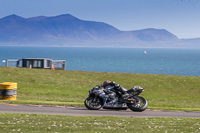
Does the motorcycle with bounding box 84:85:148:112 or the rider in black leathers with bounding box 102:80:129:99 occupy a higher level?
the rider in black leathers with bounding box 102:80:129:99

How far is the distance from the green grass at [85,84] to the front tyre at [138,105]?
755 centimetres

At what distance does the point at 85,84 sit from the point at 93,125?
1916 centimetres

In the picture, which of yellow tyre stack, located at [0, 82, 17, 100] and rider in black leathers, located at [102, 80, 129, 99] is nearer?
rider in black leathers, located at [102, 80, 129, 99]

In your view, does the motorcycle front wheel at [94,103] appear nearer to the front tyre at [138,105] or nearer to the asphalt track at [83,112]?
the asphalt track at [83,112]

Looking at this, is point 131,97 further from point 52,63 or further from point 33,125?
point 52,63

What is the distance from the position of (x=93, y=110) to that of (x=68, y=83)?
1448cm

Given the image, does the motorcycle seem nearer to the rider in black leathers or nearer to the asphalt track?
the rider in black leathers

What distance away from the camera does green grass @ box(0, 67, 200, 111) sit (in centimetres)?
2530

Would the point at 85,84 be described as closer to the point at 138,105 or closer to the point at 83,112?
the point at 138,105

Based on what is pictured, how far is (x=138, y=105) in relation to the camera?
1650 centimetres

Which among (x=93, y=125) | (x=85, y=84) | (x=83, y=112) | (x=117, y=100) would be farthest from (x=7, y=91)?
(x=85, y=84)

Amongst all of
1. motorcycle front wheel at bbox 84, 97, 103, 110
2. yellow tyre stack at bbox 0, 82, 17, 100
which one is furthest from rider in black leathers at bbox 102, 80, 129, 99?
yellow tyre stack at bbox 0, 82, 17, 100

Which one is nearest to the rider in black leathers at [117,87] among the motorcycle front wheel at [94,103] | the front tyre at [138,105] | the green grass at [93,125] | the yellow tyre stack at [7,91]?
the front tyre at [138,105]

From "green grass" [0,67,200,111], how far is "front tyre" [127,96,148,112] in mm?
7547
